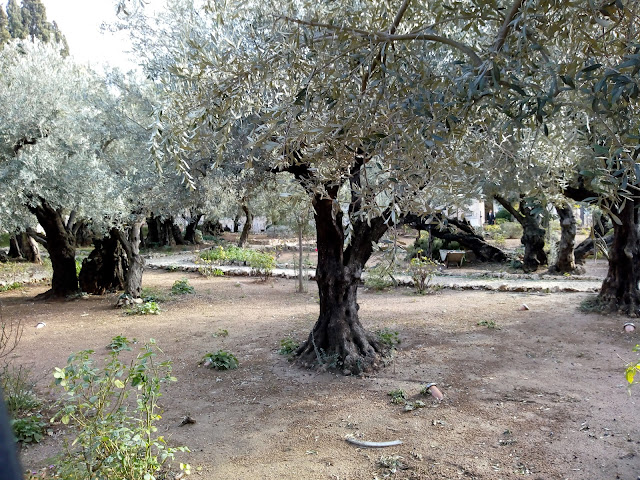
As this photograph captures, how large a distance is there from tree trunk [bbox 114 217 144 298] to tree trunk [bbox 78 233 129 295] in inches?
55.1

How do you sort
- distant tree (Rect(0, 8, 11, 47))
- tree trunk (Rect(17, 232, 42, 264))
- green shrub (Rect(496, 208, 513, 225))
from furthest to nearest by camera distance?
green shrub (Rect(496, 208, 513, 225)) < distant tree (Rect(0, 8, 11, 47)) < tree trunk (Rect(17, 232, 42, 264))

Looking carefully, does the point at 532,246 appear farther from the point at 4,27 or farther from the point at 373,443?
the point at 4,27

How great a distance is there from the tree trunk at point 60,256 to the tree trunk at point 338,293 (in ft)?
28.0

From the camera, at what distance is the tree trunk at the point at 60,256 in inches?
496

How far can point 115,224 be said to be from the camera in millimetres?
11859

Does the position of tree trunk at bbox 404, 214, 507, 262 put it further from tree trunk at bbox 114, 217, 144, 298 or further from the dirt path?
tree trunk at bbox 114, 217, 144, 298

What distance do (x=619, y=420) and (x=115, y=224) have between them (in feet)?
35.2

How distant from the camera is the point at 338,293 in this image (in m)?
6.96

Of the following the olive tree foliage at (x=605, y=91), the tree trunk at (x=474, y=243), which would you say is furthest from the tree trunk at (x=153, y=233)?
the olive tree foliage at (x=605, y=91)

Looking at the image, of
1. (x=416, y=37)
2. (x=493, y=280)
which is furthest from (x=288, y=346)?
(x=493, y=280)

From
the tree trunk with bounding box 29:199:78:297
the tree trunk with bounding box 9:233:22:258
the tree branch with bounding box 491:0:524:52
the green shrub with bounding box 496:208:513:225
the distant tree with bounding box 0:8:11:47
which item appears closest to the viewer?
the tree branch with bounding box 491:0:524:52

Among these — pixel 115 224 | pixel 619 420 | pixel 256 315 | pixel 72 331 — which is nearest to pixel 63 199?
pixel 115 224

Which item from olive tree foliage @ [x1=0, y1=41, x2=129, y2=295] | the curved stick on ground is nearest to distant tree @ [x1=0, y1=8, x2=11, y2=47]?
Result: olive tree foliage @ [x1=0, y1=41, x2=129, y2=295]

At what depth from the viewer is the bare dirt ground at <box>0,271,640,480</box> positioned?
4.07 metres
